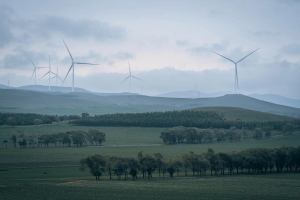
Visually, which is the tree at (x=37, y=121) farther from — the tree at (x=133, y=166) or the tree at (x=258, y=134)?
the tree at (x=133, y=166)

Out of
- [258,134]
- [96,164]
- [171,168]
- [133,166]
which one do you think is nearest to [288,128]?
[258,134]

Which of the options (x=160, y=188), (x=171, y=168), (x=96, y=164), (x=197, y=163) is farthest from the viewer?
(x=197, y=163)

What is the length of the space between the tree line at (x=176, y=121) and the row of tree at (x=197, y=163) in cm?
7631

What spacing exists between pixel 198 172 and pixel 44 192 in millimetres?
33911

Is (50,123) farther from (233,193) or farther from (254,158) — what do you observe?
(233,193)

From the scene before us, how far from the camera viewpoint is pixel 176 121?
538 feet

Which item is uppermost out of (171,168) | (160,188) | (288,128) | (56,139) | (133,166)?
(288,128)

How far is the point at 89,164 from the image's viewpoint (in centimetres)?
6962

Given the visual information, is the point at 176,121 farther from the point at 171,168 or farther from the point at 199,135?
the point at 171,168

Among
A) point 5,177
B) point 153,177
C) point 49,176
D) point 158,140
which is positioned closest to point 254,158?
point 153,177

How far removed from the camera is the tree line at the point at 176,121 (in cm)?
15662

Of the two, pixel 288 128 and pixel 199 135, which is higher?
pixel 288 128

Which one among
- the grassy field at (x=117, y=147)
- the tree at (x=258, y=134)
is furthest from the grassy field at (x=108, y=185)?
the tree at (x=258, y=134)

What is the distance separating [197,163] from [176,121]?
9188cm
